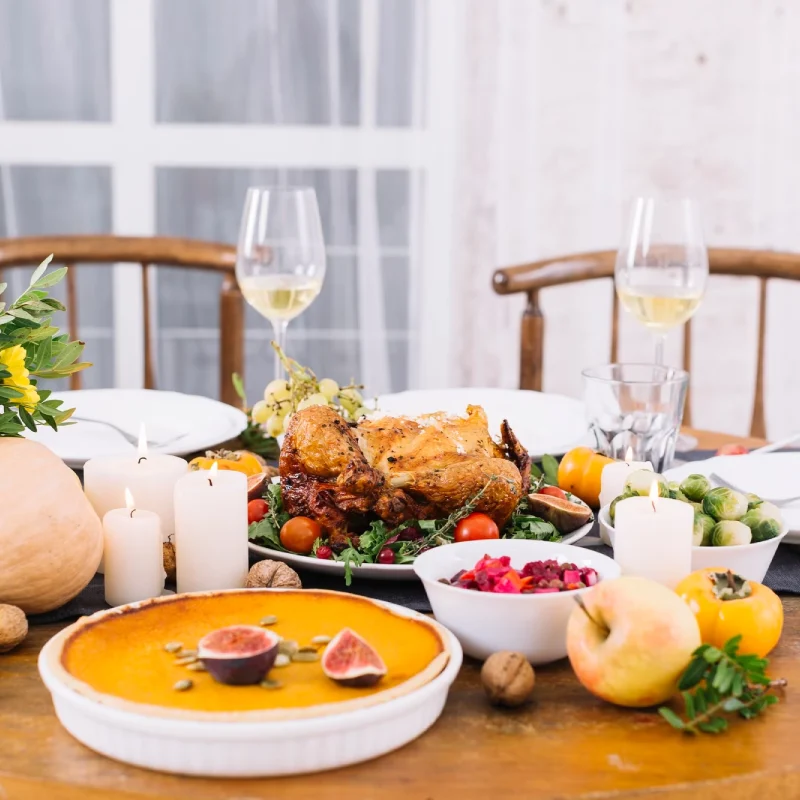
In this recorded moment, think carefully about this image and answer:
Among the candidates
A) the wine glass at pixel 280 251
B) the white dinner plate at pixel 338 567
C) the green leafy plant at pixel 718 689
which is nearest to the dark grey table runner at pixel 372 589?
the white dinner plate at pixel 338 567

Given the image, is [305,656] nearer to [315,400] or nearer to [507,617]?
[507,617]

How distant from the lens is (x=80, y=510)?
1.14m

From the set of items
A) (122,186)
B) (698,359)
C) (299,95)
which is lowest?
(698,359)

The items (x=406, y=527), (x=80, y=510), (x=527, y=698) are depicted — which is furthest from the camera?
(x=406, y=527)

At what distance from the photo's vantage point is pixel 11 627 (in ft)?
3.49

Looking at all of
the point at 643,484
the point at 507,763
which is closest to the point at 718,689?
the point at 507,763

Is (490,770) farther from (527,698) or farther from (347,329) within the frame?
(347,329)

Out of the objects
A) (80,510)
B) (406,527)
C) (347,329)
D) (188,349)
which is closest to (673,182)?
(347,329)

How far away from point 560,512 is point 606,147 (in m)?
2.48

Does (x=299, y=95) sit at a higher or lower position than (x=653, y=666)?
higher

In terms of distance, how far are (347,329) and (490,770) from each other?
2.92m

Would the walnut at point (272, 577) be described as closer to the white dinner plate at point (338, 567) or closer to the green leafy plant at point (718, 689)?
the white dinner plate at point (338, 567)

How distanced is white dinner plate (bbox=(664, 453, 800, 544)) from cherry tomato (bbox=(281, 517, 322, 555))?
1.77 ft

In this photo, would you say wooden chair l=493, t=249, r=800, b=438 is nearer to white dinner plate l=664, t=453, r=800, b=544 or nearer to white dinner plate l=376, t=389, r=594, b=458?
white dinner plate l=376, t=389, r=594, b=458
